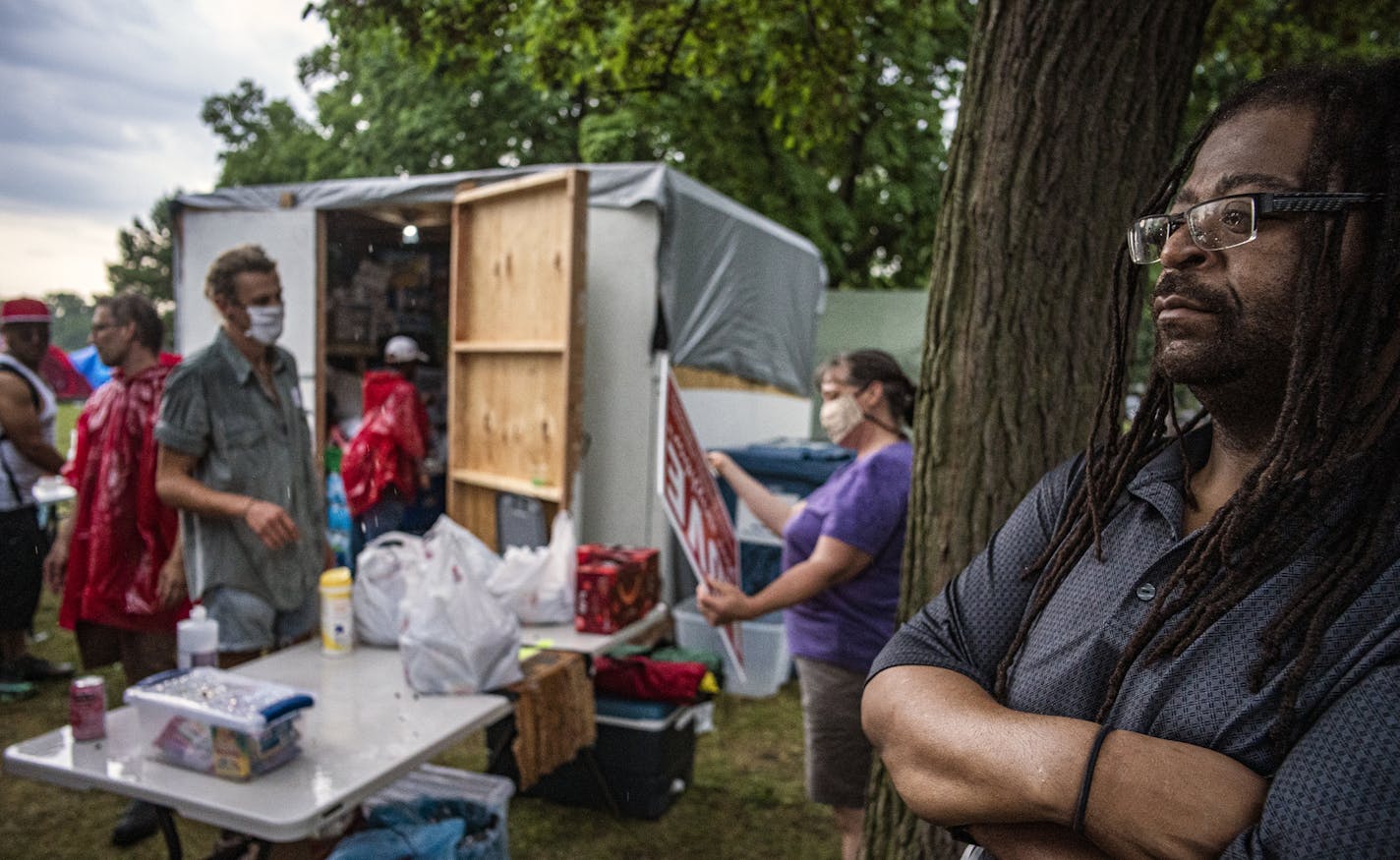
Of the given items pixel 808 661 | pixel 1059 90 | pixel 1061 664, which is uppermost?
pixel 1059 90

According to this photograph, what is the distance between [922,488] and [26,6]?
2.91 meters

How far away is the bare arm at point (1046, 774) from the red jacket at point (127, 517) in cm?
322

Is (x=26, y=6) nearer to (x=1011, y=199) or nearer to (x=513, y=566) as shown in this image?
(x=513, y=566)

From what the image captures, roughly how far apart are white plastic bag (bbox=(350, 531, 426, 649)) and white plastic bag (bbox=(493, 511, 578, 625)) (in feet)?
1.36

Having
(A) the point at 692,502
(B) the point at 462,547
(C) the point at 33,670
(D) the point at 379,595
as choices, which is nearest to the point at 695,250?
(A) the point at 692,502

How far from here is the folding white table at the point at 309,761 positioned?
6.98 ft

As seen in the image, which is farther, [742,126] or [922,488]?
[742,126]

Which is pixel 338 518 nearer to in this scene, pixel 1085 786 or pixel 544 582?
pixel 544 582

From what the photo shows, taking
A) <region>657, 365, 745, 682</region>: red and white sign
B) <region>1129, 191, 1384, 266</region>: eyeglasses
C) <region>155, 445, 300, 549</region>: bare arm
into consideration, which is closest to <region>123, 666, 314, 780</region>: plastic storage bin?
<region>155, 445, 300, 549</region>: bare arm

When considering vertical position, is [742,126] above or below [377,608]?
above

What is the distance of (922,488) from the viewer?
2.17 metres

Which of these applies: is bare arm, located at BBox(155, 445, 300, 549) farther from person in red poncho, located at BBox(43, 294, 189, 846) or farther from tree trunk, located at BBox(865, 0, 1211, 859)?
tree trunk, located at BBox(865, 0, 1211, 859)

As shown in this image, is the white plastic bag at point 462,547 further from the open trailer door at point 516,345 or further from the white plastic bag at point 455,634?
the open trailer door at point 516,345

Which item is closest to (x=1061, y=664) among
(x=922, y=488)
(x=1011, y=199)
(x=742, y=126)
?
(x=922, y=488)
